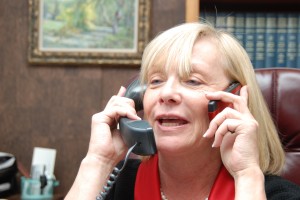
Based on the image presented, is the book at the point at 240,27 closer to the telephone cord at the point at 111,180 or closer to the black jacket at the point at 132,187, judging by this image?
the black jacket at the point at 132,187

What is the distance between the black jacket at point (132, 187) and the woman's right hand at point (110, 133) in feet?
0.40

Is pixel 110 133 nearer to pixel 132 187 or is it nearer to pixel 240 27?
pixel 132 187

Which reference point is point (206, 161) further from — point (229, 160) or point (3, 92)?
point (3, 92)

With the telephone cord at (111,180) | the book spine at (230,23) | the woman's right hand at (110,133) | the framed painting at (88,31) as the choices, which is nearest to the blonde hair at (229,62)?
the woman's right hand at (110,133)

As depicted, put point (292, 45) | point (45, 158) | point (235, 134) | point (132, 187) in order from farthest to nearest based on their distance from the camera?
point (45, 158)
point (292, 45)
point (132, 187)
point (235, 134)

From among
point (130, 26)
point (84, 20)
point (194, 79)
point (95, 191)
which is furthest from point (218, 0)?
point (95, 191)

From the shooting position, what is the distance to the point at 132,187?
1.32 meters

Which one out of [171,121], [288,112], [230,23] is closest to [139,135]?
[171,121]

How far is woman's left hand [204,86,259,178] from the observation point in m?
1.05

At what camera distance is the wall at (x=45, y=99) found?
2227 millimetres

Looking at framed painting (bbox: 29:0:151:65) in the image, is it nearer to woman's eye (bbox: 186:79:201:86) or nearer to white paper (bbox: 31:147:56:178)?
white paper (bbox: 31:147:56:178)

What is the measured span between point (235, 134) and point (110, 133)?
340mm

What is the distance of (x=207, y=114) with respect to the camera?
1117 mm

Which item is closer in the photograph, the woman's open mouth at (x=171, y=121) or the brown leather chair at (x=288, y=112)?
the woman's open mouth at (x=171, y=121)
